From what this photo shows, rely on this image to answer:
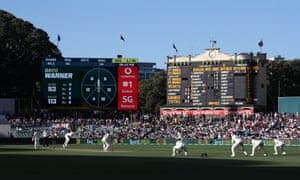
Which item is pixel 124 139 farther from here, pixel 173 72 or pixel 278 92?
pixel 278 92

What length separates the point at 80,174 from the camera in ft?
83.7

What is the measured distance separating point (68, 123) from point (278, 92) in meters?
39.8

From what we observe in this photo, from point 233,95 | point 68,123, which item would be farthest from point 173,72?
point 68,123

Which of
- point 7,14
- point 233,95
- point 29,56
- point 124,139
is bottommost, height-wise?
point 124,139

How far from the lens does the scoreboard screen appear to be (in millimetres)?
79688

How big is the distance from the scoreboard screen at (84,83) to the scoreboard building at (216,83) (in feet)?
21.4

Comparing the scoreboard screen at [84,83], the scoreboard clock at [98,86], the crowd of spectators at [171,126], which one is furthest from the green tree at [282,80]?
the scoreboard clock at [98,86]

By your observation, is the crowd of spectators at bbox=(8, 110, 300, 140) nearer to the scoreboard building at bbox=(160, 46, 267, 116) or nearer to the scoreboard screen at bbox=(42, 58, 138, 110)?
the scoreboard building at bbox=(160, 46, 267, 116)

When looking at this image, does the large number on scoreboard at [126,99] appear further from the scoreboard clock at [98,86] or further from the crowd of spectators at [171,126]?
the crowd of spectators at [171,126]

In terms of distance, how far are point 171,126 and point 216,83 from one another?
890 cm

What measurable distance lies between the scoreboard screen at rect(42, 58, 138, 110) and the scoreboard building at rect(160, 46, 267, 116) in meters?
6.51

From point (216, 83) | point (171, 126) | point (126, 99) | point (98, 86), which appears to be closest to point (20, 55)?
point (98, 86)

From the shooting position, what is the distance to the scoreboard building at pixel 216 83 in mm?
78469

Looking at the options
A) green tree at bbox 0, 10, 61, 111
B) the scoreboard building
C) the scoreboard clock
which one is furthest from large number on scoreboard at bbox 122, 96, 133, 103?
green tree at bbox 0, 10, 61, 111
